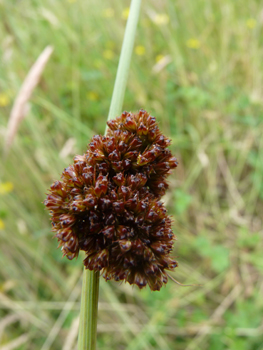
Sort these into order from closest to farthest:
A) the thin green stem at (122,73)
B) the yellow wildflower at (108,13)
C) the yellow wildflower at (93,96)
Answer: the thin green stem at (122,73) → the yellow wildflower at (93,96) → the yellow wildflower at (108,13)

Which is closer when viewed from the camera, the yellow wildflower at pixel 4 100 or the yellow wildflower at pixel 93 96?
the yellow wildflower at pixel 4 100

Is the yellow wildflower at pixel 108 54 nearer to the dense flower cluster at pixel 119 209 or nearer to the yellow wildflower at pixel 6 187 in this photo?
the yellow wildflower at pixel 6 187

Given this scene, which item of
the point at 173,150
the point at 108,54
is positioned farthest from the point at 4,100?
the point at 173,150

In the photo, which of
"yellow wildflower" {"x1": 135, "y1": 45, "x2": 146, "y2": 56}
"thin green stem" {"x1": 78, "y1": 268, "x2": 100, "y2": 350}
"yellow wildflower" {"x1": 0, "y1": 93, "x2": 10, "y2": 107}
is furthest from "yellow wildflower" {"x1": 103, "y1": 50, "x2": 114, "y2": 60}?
"thin green stem" {"x1": 78, "y1": 268, "x2": 100, "y2": 350}

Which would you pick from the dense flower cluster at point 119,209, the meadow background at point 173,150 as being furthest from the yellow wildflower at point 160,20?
the dense flower cluster at point 119,209

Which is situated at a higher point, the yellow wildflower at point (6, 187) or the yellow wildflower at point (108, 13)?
the yellow wildflower at point (108, 13)

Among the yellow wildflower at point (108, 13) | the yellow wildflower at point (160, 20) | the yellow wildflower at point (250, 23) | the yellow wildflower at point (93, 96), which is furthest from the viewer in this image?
the yellow wildflower at point (250, 23)

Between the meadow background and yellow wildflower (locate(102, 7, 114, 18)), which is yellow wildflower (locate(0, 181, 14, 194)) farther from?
yellow wildflower (locate(102, 7, 114, 18))
